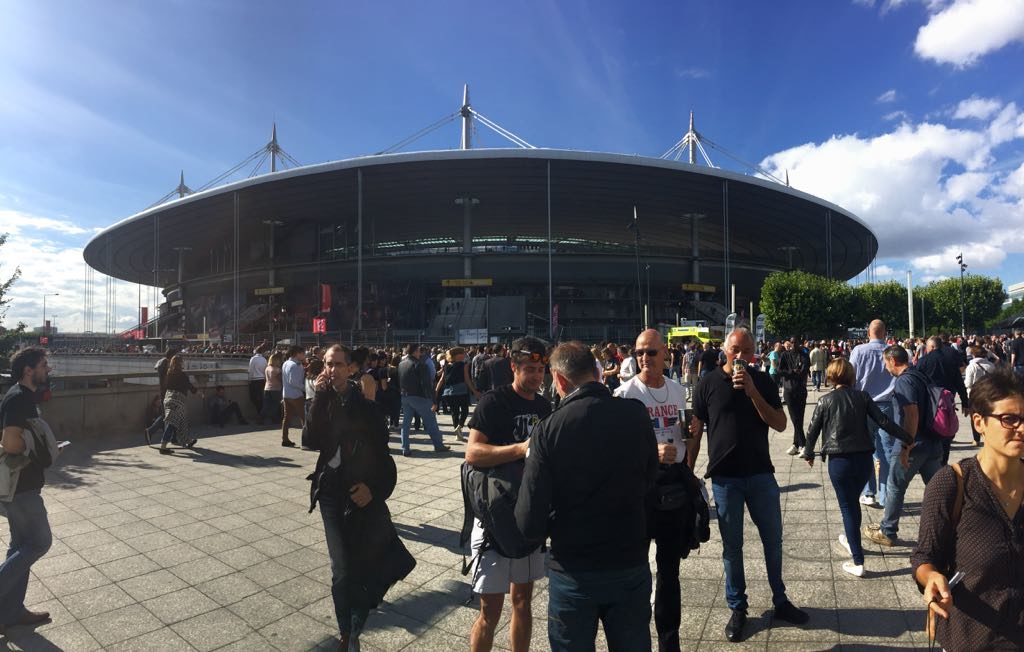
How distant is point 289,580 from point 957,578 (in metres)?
4.32

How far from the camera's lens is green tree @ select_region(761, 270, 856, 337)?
43500mm

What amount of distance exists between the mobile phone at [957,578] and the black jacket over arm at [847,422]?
2.46m

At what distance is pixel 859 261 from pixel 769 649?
8534cm

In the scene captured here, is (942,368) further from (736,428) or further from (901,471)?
(736,428)

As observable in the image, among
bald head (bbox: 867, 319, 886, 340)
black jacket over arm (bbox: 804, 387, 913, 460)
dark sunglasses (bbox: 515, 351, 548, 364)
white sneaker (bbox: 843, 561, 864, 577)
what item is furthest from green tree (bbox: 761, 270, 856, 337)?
dark sunglasses (bbox: 515, 351, 548, 364)

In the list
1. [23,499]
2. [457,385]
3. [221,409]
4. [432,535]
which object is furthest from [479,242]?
[23,499]

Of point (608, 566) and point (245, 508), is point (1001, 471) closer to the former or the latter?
point (608, 566)

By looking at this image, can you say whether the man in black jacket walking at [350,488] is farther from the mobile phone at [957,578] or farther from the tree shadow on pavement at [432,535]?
the mobile phone at [957,578]

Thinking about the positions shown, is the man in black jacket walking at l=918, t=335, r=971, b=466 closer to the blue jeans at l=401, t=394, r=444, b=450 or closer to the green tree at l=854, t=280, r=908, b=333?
the blue jeans at l=401, t=394, r=444, b=450

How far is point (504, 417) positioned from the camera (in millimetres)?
2836

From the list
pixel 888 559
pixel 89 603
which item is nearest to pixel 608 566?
pixel 888 559

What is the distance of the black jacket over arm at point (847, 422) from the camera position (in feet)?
13.4

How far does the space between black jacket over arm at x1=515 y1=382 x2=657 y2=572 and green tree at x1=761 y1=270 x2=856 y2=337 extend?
46534 mm

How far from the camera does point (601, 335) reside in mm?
48875
